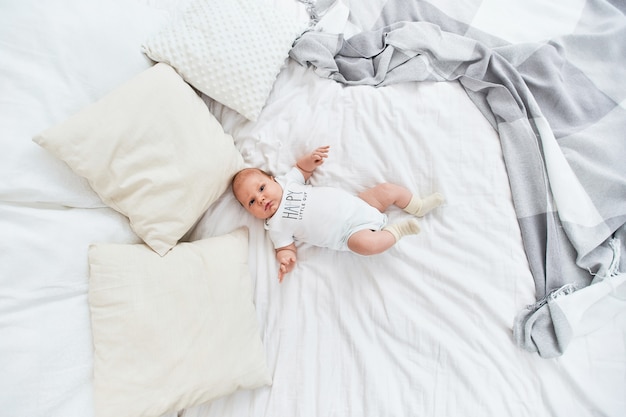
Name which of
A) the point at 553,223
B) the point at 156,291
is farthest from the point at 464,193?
the point at 156,291

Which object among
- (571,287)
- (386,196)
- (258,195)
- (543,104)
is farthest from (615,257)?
(258,195)

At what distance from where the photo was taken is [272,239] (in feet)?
4.04

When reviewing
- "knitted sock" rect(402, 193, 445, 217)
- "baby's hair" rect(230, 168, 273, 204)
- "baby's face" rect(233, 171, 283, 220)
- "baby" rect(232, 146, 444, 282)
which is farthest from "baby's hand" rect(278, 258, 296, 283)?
"knitted sock" rect(402, 193, 445, 217)

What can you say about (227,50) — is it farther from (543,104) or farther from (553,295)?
(553,295)

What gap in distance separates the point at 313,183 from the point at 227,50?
17.4 inches

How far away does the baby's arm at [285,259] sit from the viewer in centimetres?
118

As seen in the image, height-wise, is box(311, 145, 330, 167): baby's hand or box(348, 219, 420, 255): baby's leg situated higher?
box(311, 145, 330, 167): baby's hand

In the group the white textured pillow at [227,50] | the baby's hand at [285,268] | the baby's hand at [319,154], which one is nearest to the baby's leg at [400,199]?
the baby's hand at [319,154]

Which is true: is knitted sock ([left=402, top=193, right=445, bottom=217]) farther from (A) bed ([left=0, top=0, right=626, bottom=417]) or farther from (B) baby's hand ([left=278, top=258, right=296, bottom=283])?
(B) baby's hand ([left=278, top=258, right=296, bottom=283])

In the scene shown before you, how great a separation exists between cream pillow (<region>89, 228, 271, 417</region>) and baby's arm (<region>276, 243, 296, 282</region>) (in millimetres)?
110

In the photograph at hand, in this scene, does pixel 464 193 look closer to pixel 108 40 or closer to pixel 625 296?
pixel 625 296

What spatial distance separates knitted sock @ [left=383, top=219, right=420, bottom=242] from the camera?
1144mm

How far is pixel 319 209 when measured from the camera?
47.8 inches

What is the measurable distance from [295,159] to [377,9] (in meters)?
0.60
